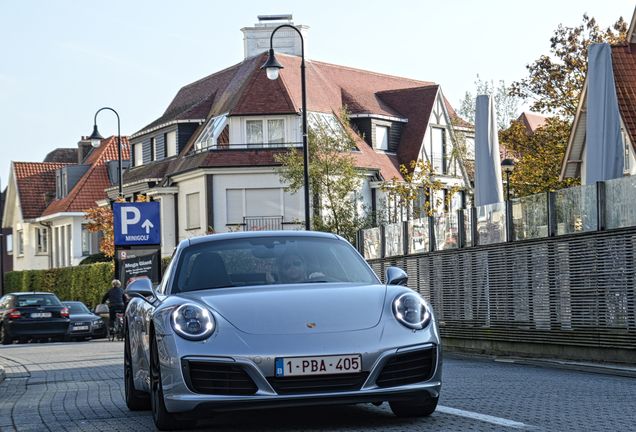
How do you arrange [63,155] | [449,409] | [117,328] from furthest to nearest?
[63,155] < [117,328] < [449,409]

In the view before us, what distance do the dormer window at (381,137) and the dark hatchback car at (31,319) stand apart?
27.1 m

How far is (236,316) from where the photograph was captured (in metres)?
8.76

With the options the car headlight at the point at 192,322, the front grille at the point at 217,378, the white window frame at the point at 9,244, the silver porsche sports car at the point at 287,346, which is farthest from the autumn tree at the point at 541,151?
the white window frame at the point at 9,244

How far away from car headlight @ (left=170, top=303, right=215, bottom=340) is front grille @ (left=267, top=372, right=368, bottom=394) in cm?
57

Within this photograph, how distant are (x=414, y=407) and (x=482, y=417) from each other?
498 millimetres

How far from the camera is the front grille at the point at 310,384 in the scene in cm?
848

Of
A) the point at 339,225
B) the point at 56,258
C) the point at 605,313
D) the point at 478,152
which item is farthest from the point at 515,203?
the point at 56,258

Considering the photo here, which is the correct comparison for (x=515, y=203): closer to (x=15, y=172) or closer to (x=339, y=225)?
(x=339, y=225)

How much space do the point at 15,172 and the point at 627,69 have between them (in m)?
59.5

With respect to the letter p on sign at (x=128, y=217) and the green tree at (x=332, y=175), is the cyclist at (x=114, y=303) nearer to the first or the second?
the letter p on sign at (x=128, y=217)

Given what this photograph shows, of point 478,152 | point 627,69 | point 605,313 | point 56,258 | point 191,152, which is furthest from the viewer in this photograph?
point 56,258

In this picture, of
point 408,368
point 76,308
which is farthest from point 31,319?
point 408,368

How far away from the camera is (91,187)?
8350cm

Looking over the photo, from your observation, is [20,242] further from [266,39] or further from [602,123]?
[602,123]
